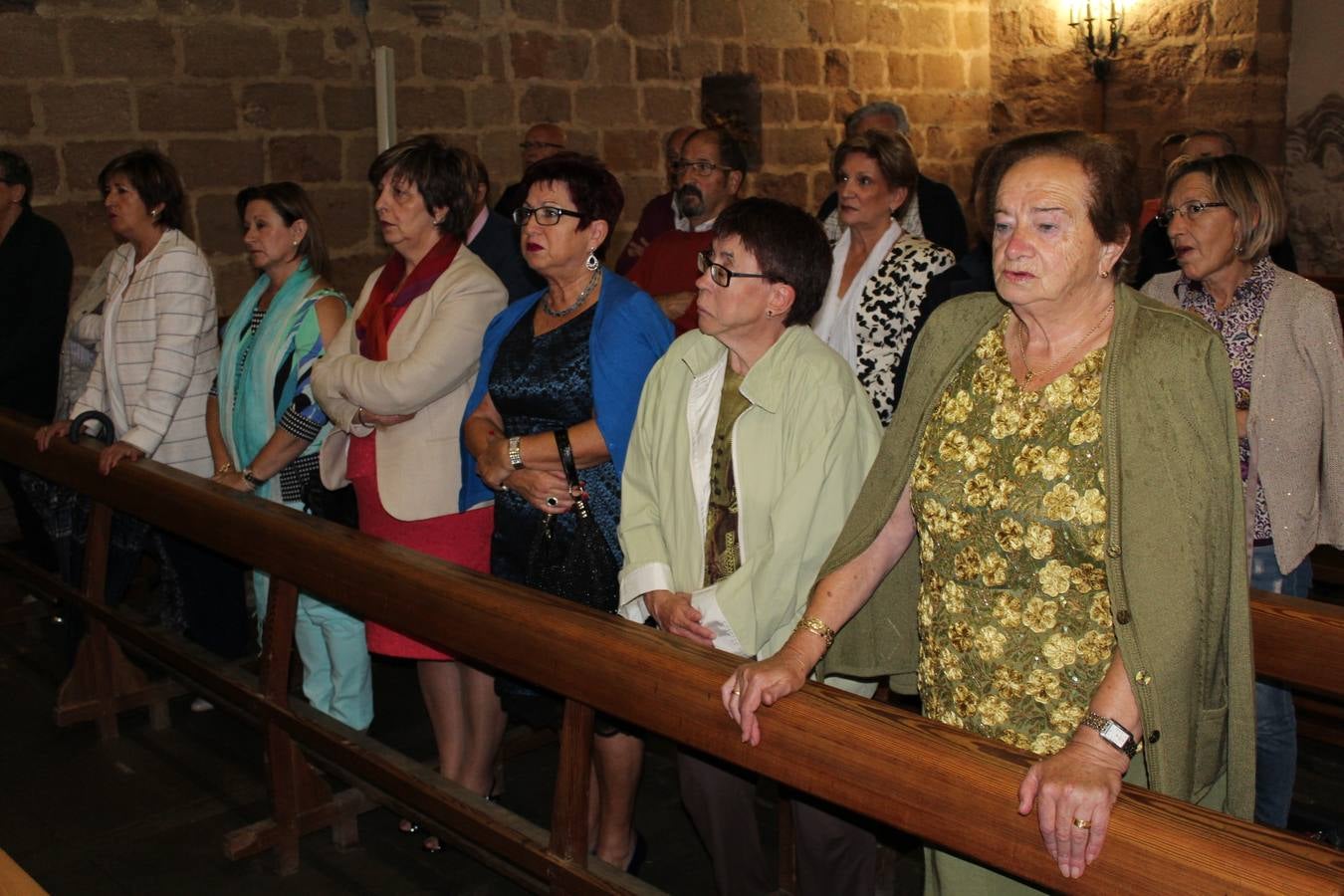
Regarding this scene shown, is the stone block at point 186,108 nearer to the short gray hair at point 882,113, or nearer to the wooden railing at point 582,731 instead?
the wooden railing at point 582,731

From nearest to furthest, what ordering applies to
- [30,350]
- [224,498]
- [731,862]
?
[731,862] < [224,498] < [30,350]

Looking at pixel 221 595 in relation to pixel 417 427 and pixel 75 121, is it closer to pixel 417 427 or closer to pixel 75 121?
pixel 417 427

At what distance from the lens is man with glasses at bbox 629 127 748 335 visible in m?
4.17

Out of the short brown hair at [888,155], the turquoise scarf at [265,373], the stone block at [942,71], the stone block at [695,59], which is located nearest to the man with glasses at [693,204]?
the short brown hair at [888,155]

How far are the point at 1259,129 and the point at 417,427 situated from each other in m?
6.72

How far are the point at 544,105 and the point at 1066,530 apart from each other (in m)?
6.26

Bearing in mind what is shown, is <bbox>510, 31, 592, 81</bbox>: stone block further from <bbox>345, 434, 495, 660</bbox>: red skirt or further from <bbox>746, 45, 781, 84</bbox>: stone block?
<bbox>345, 434, 495, 660</bbox>: red skirt

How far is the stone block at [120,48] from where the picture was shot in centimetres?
595

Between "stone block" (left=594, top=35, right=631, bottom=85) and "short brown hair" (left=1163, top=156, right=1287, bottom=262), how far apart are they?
5266mm

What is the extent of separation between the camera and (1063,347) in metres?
1.83

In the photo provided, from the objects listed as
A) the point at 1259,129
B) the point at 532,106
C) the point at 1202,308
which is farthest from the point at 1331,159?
the point at 1202,308

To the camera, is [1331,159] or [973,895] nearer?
[973,895]

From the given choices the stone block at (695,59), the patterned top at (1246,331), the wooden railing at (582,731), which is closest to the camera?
the wooden railing at (582,731)

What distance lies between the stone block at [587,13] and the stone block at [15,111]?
2.95 m
